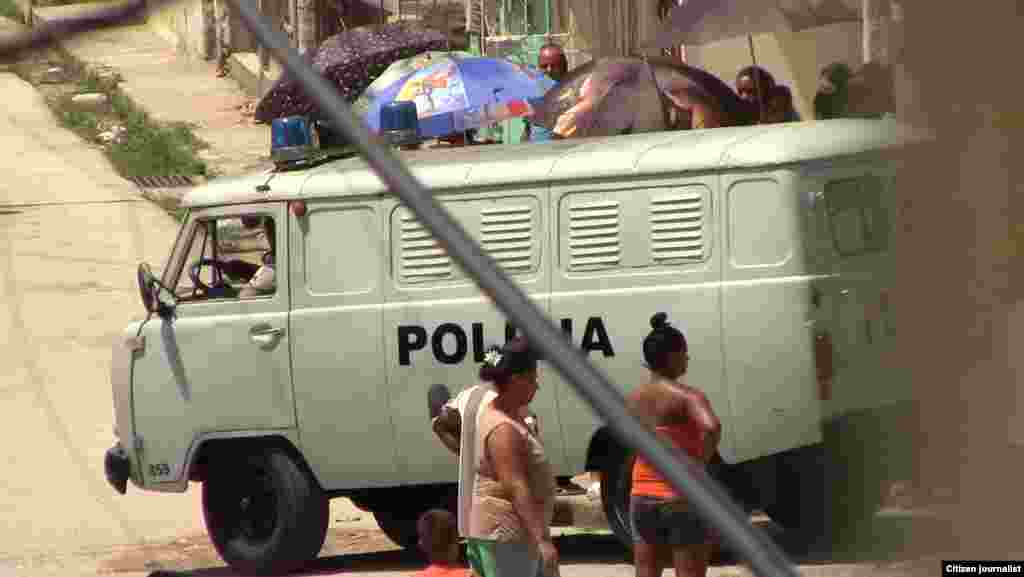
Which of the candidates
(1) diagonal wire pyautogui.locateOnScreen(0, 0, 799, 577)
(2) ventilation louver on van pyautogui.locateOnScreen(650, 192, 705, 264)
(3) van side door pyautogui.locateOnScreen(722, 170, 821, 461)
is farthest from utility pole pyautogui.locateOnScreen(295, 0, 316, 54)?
(1) diagonal wire pyautogui.locateOnScreen(0, 0, 799, 577)

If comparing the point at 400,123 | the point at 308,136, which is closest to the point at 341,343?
the point at 308,136

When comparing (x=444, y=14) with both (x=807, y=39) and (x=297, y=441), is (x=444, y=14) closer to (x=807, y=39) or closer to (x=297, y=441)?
(x=807, y=39)

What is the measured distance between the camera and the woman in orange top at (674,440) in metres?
7.19

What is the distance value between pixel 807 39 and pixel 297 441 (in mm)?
5437

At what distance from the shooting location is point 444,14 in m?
23.2

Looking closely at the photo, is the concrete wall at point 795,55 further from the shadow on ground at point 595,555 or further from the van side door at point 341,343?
the van side door at point 341,343

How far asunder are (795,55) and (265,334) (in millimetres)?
5438

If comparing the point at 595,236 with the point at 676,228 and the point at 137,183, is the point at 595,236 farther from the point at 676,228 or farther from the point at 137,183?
the point at 137,183

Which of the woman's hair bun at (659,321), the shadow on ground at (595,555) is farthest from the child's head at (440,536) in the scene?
the woman's hair bun at (659,321)

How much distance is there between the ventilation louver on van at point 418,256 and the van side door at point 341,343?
0.39 ft

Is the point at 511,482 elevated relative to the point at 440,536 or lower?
elevated

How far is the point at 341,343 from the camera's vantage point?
970 cm

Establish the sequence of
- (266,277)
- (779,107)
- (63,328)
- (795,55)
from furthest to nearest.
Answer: (63,328), (795,55), (779,107), (266,277)

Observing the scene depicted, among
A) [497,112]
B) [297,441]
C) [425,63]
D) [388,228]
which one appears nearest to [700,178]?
[388,228]
